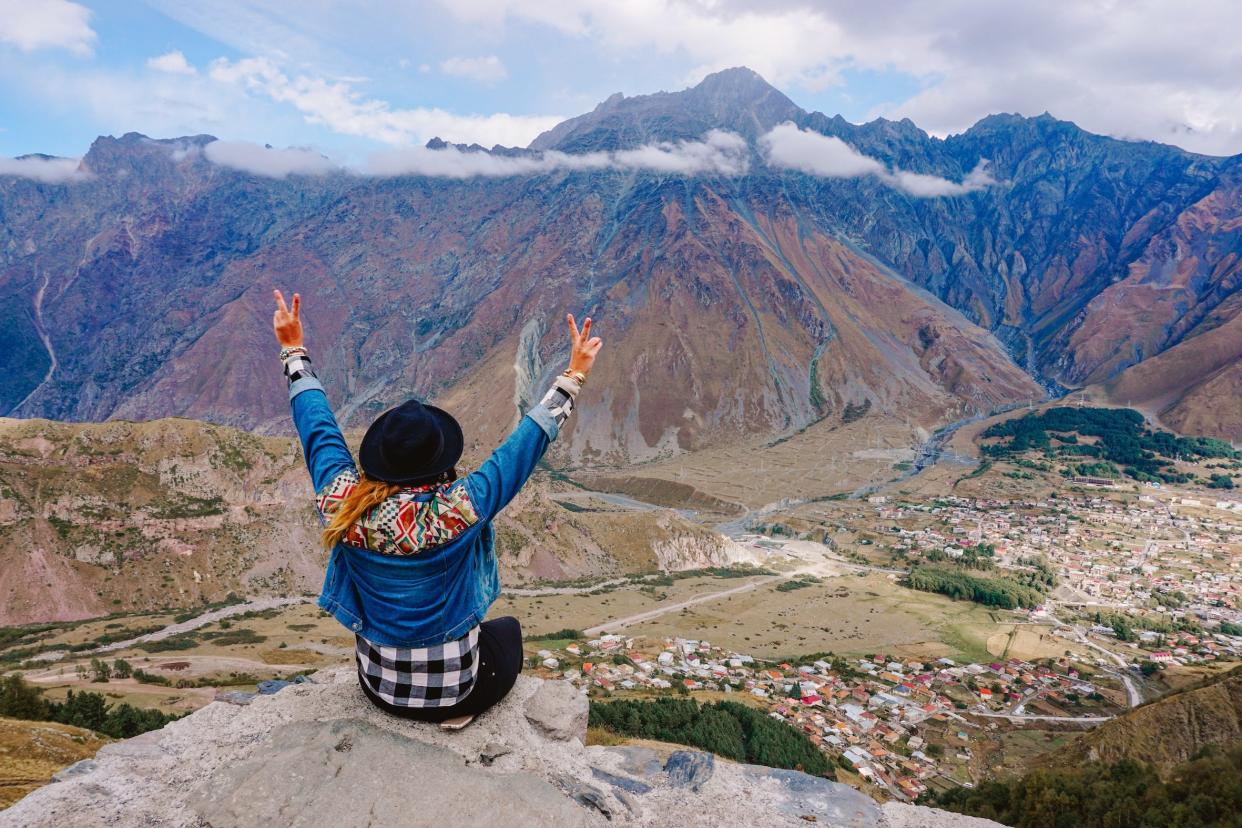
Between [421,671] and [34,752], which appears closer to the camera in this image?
[421,671]

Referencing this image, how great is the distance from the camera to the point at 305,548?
49.7 m

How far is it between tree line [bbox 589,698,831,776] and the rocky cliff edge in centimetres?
1183

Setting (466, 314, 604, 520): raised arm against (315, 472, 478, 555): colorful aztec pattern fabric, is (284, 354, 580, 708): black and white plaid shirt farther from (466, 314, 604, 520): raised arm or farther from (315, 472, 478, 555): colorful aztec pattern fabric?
(315, 472, 478, 555): colorful aztec pattern fabric

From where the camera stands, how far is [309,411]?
399cm

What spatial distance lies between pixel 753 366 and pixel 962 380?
164ft

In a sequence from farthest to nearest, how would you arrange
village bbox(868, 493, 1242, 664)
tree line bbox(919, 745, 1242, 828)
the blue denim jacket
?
village bbox(868, 493, 1242, 664) < tree line bbox(919, 745, 1242, 828) < the blue denim jacket

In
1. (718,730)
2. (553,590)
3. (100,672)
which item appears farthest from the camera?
(553,590)

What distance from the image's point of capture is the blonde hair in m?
3.33

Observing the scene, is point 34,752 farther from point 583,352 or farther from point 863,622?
point 863,622

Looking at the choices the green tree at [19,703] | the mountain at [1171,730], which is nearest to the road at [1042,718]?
the mountain at [1171,730]

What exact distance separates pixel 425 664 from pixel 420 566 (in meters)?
0.83

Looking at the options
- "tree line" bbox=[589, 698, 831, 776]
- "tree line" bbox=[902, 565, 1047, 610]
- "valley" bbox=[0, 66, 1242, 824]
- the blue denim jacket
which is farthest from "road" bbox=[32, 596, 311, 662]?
"tree line" bbox=[902, 565, 1047, 610]

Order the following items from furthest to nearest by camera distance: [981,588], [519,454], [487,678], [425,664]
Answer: [981,588] → [487,678] → [425,664] → [519,454]

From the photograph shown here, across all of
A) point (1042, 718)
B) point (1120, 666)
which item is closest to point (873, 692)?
point (1042, 718)
